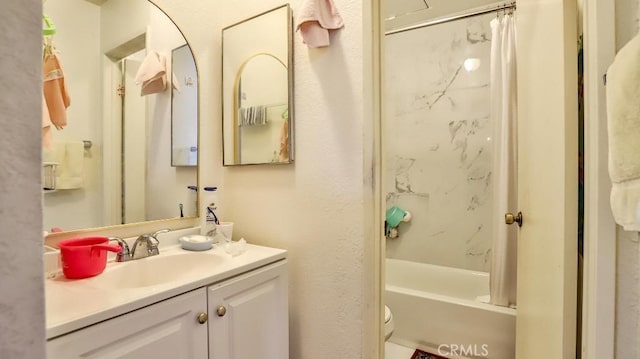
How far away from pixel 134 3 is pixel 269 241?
1154mm

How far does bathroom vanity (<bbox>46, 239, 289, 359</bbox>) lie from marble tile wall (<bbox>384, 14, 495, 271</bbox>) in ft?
5.48

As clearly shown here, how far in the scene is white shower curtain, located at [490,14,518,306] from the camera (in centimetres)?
185

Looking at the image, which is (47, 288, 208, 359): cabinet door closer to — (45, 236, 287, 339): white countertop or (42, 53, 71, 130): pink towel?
(45, 236, 287, 339): white countertop

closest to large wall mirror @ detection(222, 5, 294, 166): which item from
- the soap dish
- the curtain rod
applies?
the soap dish

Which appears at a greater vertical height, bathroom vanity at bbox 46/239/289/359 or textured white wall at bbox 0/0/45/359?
textured white wall at bbox 0/0/45/359

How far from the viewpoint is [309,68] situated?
1.19 m

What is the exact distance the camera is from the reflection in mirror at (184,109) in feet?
4.37

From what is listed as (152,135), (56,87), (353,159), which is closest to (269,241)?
(353,159)

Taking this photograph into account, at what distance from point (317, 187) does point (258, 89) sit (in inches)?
21.6

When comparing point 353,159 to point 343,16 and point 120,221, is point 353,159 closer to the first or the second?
point 343,16

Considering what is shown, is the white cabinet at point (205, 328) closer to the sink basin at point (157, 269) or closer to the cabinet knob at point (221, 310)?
the cabinet knob at point (221, 310)
